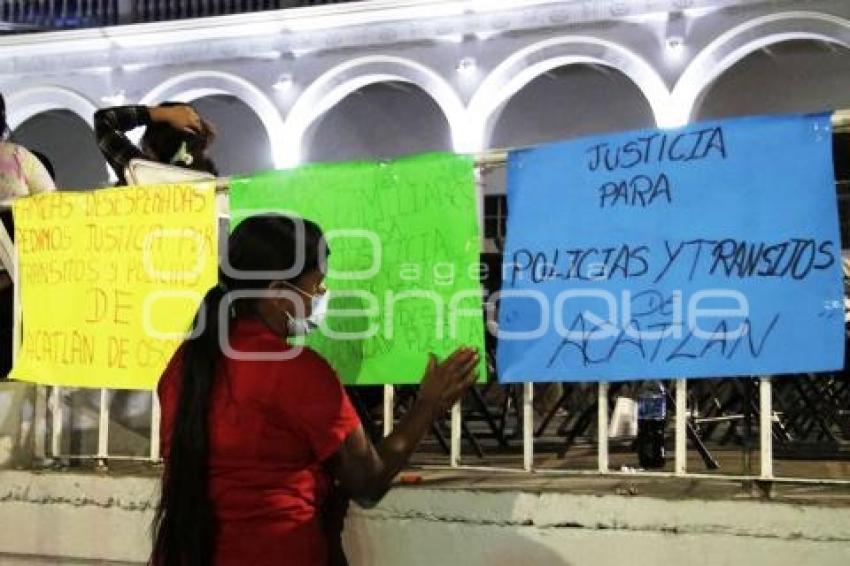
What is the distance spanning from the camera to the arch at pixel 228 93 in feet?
55.2

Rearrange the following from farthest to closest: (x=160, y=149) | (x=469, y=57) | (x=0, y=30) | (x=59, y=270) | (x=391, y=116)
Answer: (x=0, y=30) < (x=391, y=116) < (x=469, y=57) < (x=160, y=149) < (x=59, y=270)

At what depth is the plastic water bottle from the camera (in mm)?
4480

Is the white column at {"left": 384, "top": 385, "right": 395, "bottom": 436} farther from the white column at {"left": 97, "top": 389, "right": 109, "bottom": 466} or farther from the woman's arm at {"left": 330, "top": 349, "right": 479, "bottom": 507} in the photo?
the white column at {"left": 97, "top": 389, "right": 109, "bottom": 466}

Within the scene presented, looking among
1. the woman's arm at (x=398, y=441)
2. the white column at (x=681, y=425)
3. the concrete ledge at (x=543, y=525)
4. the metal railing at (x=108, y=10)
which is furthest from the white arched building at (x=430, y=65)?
the woman's arm at (x=398, y=441)

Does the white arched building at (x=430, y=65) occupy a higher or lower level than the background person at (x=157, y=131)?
higher

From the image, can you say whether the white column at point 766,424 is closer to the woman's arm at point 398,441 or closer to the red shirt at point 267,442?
the woman's arm at point 398,441

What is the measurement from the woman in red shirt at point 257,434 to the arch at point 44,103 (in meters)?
16.3

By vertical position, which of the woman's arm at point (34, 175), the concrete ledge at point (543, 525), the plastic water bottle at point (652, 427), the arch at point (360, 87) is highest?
the arch at point (360, 87)

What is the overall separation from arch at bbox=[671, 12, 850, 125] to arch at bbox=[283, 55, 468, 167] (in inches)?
126

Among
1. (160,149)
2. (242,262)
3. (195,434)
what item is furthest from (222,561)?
(160,149)

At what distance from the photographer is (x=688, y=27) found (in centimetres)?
1446

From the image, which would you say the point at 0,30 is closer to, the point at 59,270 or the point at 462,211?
the point at 59,270

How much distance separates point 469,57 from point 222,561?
13.9 metres

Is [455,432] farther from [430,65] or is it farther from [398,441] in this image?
[430,65]
